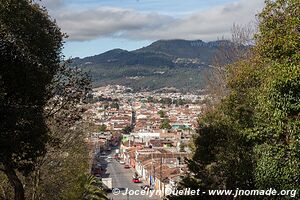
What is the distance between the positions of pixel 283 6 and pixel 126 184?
1950 inches

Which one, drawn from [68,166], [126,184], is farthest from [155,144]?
[68,166]

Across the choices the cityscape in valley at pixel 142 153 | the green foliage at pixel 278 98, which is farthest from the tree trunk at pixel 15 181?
the green foliage at pixel 278 98

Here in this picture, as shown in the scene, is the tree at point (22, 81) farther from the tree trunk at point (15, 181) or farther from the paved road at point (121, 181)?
the paved road at point (121, 181)

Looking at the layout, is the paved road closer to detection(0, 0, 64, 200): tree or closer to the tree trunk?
the tree trunk

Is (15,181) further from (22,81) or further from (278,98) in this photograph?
(278,98)

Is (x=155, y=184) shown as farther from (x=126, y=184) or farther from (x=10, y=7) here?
(x=10, y=7)

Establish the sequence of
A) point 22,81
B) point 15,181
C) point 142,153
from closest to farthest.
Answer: point 22,81 < point 15,181 < point 142,153

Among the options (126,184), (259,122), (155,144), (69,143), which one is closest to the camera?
(259,122)

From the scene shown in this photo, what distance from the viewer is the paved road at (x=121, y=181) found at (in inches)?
1809

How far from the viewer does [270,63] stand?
8406 mm

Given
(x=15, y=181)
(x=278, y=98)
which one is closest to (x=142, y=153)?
(x=15, y=181)

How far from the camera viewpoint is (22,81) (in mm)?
7957

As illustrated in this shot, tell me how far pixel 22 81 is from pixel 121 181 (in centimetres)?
5189

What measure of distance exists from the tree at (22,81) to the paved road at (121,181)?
34.3 metres
